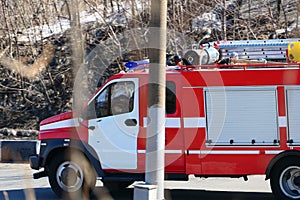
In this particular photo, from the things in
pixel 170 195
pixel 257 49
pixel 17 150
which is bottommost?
pixel 170 195

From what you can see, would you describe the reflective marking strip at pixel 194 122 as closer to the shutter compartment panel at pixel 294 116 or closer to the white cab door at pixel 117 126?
the white cab door at pixel 117 126

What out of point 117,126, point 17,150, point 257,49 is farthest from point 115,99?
point 17,150

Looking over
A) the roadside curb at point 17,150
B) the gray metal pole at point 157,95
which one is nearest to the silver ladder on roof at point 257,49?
the gray metal pole at point 157,95

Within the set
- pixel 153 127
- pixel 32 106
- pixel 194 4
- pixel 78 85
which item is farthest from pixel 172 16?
pixel 153 127

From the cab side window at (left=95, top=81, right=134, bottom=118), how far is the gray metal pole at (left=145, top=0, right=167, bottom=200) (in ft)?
7.27

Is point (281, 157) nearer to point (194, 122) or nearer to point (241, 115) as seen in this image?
point (241, 115)

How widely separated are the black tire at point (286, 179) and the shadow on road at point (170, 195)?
1298mm

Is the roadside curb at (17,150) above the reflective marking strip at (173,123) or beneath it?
beneath

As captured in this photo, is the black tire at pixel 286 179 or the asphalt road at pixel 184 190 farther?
the asphalt road at pixel 184 190

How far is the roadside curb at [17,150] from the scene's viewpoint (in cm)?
1742

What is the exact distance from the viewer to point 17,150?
1755 cm

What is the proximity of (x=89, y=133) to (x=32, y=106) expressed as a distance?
42.8 ft

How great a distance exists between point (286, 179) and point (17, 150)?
961 cm

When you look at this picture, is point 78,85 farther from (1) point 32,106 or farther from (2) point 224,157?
(2) point 224,157
